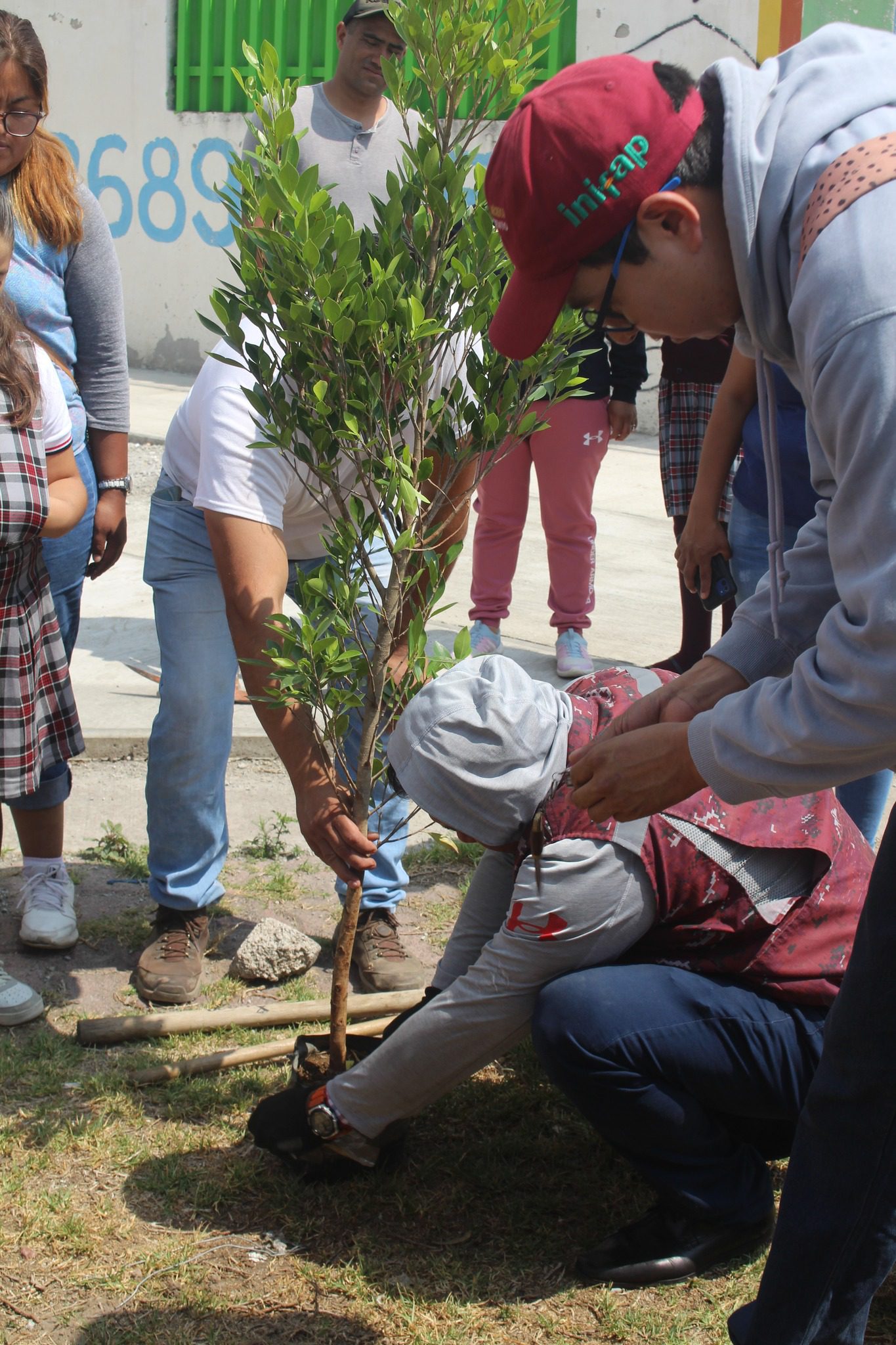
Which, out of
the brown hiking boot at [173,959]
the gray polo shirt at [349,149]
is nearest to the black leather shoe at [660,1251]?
the brown hiking boot at [173,959]

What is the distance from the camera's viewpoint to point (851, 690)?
145 centimetres

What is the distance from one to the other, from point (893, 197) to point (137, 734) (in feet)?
12.0

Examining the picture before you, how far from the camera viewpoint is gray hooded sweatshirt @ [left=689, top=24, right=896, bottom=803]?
1.34 meters

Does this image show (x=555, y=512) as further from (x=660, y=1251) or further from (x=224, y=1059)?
(x=660, y=1251)

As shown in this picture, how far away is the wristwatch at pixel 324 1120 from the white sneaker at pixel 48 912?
1223 millimetres

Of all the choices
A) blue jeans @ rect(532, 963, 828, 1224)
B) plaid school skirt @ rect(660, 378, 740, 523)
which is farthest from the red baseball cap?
plaid school skirt @ rect(660, 378, 740, 523)

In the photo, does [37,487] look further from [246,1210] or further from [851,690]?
[851,690]

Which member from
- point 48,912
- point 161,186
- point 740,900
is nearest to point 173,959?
point 48,912

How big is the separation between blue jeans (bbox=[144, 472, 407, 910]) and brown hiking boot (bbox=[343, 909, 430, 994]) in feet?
0.17

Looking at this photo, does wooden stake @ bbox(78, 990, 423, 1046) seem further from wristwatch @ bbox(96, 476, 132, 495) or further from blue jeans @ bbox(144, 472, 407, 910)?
wristwatch @ bbox(96, 476, 132, 495)

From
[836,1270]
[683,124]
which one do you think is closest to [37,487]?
[683,124]

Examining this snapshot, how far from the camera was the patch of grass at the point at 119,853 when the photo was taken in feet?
12.6

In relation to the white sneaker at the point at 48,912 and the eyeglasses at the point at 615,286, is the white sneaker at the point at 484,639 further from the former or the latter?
the eyeglasses at the point at 615,286

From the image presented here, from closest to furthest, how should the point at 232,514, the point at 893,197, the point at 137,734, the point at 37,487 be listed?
the point at 893,197
the point at 232,514
the point at 37,487
the point at 137,734
